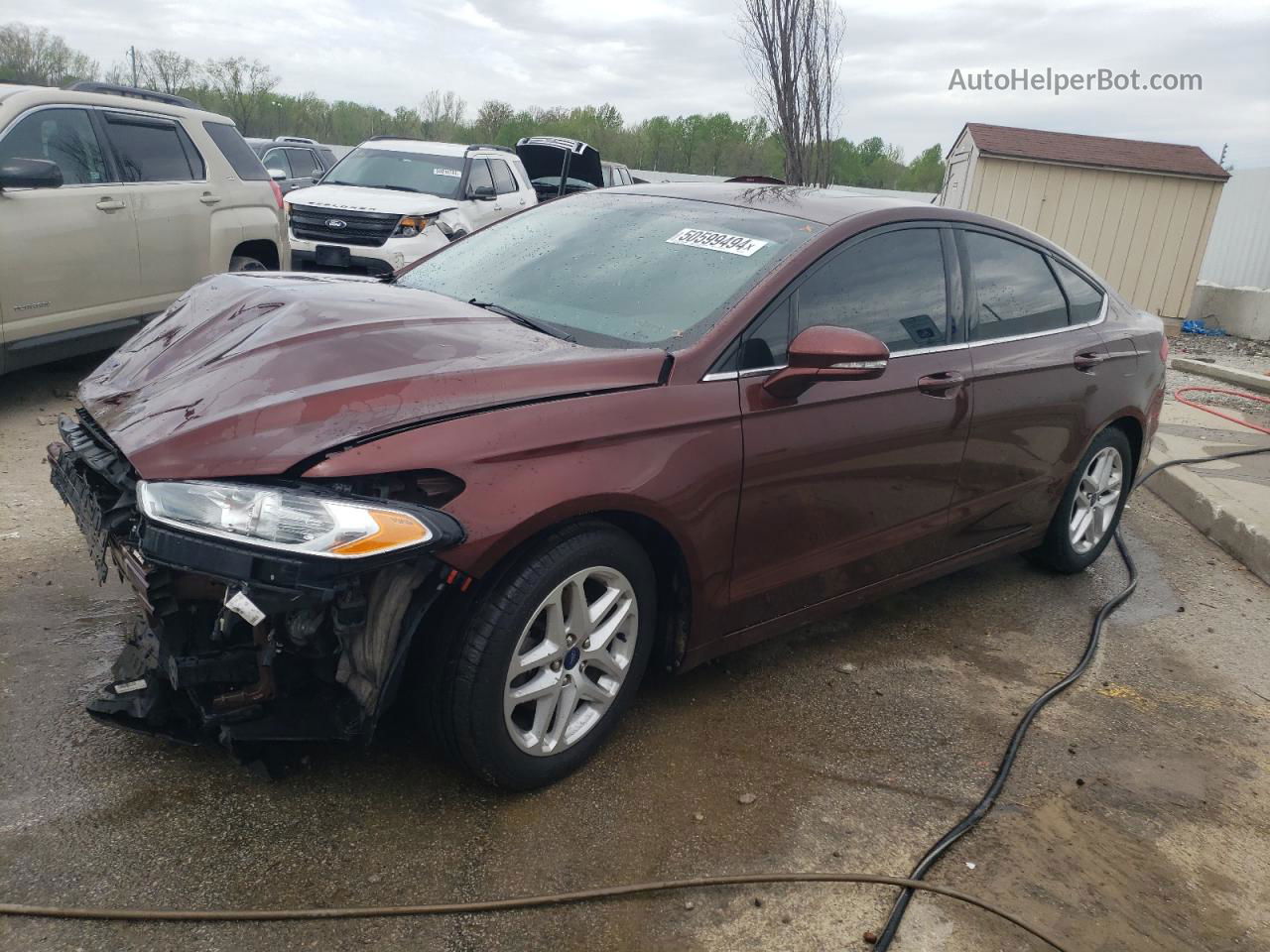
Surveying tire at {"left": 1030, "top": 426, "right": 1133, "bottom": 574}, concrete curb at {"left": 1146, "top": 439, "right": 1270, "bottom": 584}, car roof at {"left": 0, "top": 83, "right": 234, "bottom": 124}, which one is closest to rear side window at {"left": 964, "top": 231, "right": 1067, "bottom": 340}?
tire at {"left": 1030, "top": 426, "right": 1133, "bottom": 574}

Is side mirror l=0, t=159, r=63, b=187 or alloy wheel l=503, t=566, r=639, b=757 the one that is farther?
side mirror l=0, t=159, r=63, b=187

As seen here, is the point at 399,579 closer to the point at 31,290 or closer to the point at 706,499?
the point at 706,499

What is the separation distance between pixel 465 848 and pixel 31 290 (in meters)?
4.77

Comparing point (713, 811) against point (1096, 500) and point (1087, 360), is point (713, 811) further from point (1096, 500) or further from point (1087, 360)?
point (1096, 500)

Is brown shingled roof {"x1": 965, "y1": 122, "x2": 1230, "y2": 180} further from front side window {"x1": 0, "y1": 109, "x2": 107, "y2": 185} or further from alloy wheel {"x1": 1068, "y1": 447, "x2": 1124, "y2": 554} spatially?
front side window {"x1": 0, "y1": 109, "x2": 107, "y2": 185}

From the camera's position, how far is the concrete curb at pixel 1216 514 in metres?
5.45

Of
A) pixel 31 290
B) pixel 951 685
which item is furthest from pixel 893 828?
pixel 31 290

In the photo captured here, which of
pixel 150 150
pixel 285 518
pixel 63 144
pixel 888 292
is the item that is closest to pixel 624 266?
pixel 888 292

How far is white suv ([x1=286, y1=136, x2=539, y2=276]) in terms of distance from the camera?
30.4ft

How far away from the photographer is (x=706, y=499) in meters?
2.95

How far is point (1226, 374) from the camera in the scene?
35.6 feet

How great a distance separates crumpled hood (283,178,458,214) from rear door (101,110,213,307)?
2.31 m

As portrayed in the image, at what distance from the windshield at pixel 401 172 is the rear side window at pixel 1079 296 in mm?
7220

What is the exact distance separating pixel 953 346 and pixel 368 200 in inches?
286
